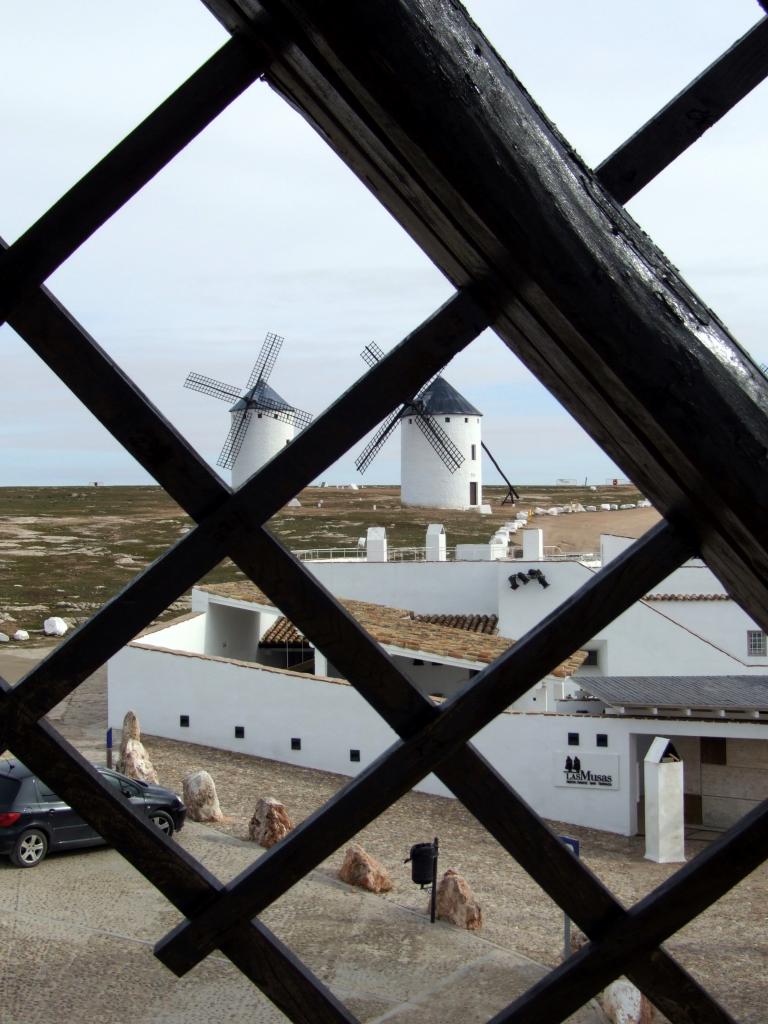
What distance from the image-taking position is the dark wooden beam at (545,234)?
45.0 inches

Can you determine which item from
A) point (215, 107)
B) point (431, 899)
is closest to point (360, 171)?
point (215, 107)

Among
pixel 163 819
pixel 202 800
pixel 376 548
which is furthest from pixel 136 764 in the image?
→ pixel 376 548

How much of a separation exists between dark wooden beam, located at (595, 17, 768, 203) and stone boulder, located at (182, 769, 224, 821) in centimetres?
1226

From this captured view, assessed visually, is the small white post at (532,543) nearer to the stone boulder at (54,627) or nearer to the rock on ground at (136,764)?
the rock on ground at (136,764)

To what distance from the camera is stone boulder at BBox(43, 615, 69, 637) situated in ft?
85.5

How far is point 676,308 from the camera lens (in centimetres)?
123

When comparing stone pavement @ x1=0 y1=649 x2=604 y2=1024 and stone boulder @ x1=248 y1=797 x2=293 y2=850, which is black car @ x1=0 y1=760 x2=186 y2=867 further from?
stone boulder @ x1=248 y1=797 x2=293 y2=850

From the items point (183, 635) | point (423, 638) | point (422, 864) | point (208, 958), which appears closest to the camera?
point (208, 958)

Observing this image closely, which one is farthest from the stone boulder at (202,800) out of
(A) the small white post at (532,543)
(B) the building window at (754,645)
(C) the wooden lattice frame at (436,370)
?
(B) the building window at (754,645)

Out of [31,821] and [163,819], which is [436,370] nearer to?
[31,821]

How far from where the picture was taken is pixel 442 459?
187 feet

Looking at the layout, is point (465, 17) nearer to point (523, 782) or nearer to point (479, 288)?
point (479, 288)

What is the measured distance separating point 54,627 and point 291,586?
86.1 feet

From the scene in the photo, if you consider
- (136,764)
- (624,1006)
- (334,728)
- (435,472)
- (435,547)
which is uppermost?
(435,472)
